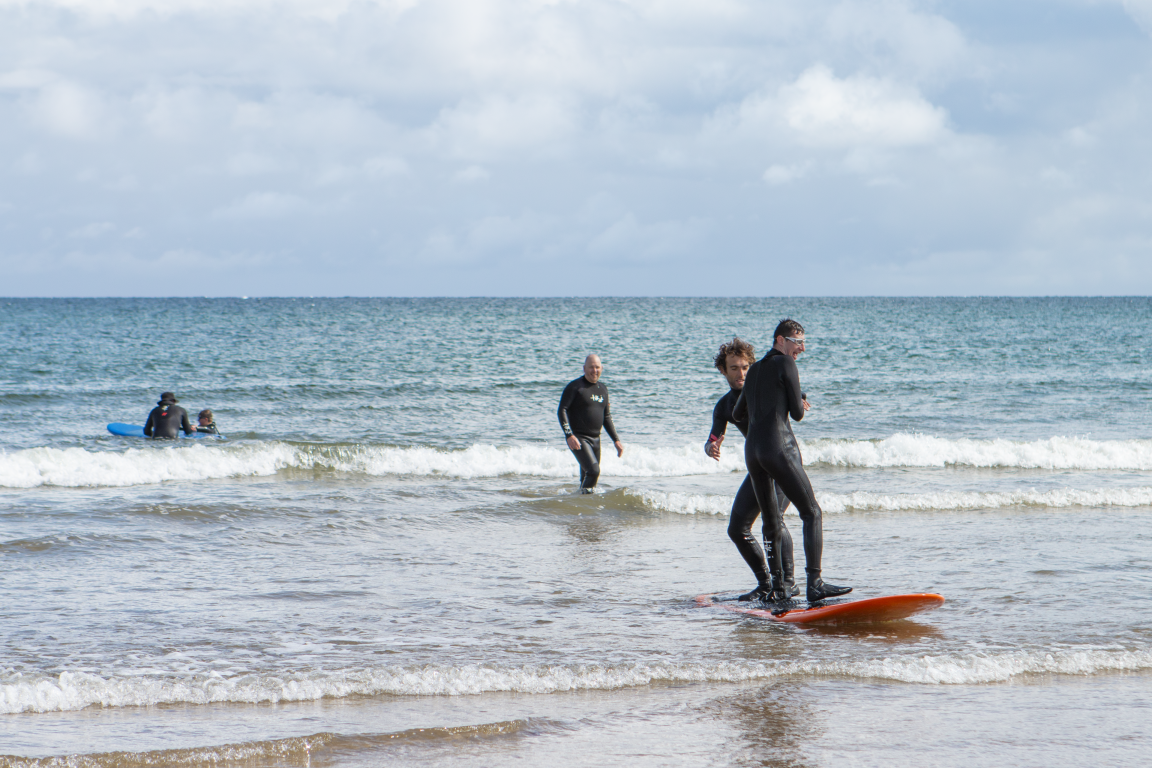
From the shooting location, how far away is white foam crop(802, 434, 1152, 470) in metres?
16.4

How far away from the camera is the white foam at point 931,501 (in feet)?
41.1

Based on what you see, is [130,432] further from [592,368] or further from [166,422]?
[592,368]

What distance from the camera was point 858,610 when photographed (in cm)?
691

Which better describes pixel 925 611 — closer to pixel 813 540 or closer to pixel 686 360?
pixel 813 540

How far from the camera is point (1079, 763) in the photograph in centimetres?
450

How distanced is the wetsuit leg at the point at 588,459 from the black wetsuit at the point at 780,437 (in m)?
5.59

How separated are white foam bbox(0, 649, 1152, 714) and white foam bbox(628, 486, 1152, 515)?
250 inches

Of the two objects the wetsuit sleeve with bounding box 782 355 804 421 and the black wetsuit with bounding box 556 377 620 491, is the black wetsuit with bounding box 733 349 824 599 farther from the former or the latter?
the black wetsuit with bounding box 556 377 620 491

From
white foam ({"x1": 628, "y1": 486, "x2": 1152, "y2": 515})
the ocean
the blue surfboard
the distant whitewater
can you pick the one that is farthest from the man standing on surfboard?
the blue surfboard

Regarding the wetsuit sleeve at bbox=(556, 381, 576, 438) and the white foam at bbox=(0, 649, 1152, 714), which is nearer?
the white foam at bbox=(0, 649, 1152, 714)

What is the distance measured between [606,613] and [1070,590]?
390 centimetres

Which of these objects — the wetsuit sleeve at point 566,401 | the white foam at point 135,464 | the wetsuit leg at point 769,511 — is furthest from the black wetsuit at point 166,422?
the wetsuit leg at point 769,511

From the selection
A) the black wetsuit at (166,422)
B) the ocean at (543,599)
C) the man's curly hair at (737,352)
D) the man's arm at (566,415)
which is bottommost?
the ocean at (543,599)

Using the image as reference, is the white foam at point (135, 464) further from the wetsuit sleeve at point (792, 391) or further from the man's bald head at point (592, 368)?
the wetsuit sleeve at point (792, 391)
